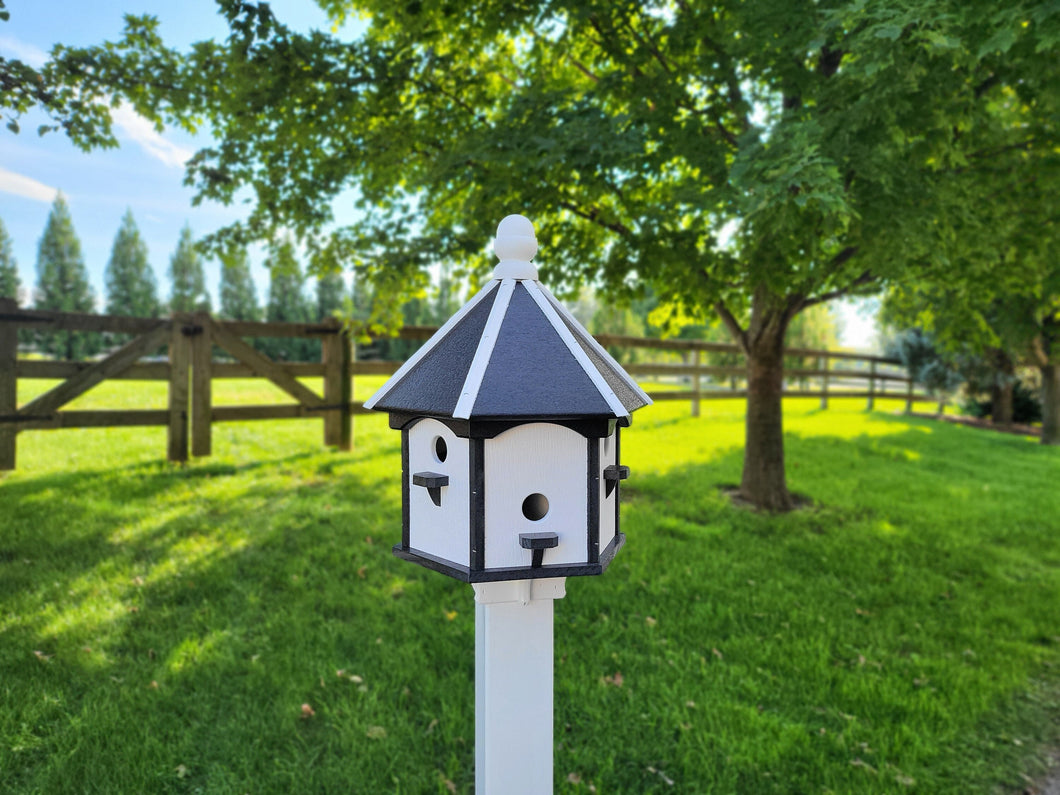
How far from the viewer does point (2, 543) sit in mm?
4027

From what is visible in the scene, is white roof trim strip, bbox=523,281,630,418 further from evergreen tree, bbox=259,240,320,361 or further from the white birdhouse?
evergreen tree, bbox=259,240,320,361

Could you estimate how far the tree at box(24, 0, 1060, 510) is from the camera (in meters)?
3.04

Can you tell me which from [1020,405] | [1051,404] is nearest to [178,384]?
[1051,404]

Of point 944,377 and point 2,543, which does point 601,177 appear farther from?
point 944,377

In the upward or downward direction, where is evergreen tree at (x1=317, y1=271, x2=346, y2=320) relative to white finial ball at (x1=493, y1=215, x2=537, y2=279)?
upward

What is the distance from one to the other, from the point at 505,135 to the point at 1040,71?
123 inches

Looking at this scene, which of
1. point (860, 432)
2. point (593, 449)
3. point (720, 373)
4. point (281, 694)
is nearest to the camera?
Answer: point (593, 449)

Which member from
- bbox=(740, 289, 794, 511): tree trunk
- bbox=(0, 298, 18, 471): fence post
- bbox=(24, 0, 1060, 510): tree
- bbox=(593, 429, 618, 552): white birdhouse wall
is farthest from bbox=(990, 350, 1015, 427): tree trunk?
bbox=(0, 298, 18, 471): fence post

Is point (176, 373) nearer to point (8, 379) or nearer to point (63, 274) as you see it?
point (8, 379)

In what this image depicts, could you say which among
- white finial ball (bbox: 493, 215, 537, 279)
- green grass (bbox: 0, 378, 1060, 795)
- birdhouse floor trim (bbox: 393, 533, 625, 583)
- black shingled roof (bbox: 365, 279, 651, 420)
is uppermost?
white finial ball (bbox: 493, 215, 537, 279)

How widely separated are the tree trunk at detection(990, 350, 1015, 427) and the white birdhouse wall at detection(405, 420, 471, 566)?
1731cm

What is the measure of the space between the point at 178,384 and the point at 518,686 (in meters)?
6.21

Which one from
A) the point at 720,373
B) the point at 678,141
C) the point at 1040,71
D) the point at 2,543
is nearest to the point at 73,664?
the point at 2,543

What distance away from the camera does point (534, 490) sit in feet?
4.32
